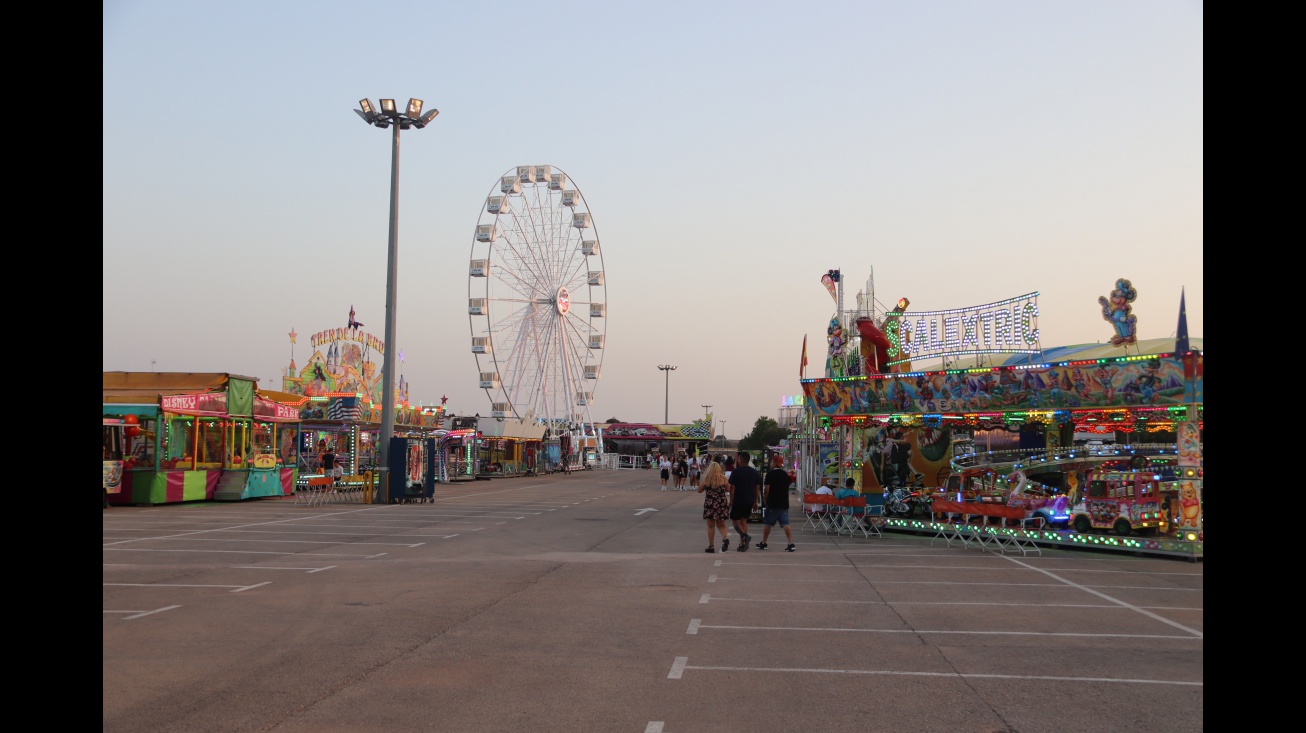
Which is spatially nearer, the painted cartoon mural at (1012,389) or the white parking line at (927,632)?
the white parking line at (927,632)

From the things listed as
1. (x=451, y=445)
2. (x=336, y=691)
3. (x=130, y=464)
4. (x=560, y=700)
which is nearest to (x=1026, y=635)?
(x=560, y=700)

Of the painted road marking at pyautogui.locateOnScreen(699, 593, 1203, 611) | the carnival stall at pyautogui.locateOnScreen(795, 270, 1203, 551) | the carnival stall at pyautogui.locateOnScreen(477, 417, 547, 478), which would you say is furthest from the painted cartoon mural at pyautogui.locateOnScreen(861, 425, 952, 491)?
the carnival stall at pyautogui.locateOnScreen(477, 417, 547, 478)

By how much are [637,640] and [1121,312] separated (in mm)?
14155

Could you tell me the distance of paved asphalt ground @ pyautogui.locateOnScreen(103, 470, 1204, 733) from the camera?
241 inches

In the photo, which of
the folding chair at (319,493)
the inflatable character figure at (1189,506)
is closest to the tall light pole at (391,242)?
the folding chair at (319,493)

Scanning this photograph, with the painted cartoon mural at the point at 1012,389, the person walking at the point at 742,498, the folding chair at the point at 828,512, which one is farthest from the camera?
the folding chair at the point at 828,512

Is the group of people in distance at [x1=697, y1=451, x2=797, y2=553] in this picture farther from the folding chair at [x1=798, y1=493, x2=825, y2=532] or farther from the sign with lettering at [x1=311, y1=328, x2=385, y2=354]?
the sign with lettering at [x1=311, y1=328, x2=385, y2=354]

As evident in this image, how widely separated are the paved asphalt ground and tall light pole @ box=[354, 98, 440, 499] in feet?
40.1

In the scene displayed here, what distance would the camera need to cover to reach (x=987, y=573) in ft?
45.7

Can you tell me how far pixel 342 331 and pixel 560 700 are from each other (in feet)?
173

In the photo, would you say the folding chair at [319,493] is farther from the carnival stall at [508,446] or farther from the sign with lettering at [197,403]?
the carnival stall at [508,446]

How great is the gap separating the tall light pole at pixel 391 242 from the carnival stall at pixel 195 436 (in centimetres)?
468

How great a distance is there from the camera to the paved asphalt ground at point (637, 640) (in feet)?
20.0
